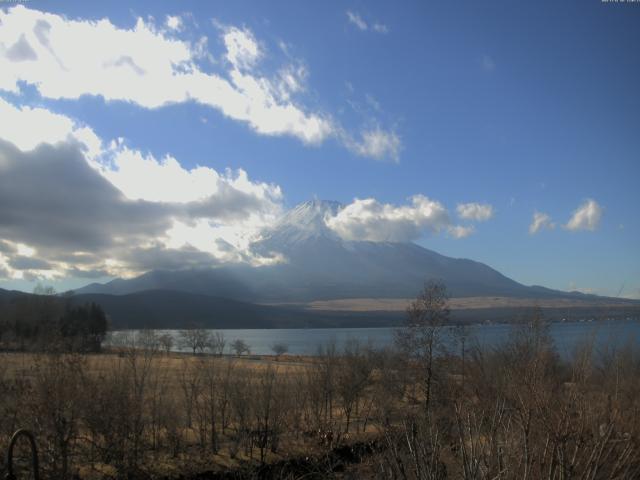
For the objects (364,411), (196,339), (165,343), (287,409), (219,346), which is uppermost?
(165,343)

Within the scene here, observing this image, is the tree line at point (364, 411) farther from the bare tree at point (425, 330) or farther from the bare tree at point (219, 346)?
the bare tree at point (219, 346)

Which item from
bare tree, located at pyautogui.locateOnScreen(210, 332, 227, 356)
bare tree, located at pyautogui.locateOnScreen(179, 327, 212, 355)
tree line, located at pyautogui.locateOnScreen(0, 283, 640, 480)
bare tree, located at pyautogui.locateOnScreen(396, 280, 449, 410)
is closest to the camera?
tree line, located at pyautogui.locateOnScreen(0, 283, 640, 480)

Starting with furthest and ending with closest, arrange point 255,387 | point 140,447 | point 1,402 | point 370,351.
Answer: point 370,351 → point 255,387 → point 140,447 → point 1,402

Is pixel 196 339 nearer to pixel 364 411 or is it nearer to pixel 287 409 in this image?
pixel 364 411

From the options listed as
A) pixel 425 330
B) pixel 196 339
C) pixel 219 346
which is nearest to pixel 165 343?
pixel 219 346

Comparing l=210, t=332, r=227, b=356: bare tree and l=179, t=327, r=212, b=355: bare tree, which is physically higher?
l=210, t=332, r=227, b=356: bare tree

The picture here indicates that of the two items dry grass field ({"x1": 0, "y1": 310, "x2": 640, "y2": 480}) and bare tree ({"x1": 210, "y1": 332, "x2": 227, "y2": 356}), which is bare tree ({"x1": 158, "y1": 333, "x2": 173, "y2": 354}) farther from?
dry grass field ({"x1": 0, "y1": 310, "x2": 640, "y2": 480})

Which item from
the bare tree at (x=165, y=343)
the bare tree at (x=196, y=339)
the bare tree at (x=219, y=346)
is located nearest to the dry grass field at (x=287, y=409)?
the bare tree at (x=219, y=346)

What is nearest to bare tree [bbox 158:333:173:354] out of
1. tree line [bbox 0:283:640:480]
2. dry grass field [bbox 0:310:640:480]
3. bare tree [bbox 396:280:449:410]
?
dry grass field [bbox 0:310:640:480]

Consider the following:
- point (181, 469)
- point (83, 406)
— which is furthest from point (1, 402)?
point (181, 469)

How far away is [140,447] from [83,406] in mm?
4978

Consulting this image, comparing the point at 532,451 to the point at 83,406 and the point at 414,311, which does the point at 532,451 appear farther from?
the point at 414,311

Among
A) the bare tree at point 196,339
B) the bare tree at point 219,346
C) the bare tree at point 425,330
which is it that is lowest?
the bare tree at point 196,339

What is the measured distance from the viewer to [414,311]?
1321 inches
